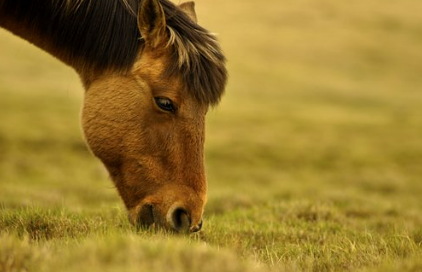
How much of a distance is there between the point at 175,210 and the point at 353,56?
65965mm

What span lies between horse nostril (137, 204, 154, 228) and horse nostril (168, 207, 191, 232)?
0.28 m

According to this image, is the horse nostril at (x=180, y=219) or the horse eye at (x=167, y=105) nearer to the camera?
the horse nostril at (x=180, y=219)

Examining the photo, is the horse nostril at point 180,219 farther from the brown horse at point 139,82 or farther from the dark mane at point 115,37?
the dark mane at point 115,37

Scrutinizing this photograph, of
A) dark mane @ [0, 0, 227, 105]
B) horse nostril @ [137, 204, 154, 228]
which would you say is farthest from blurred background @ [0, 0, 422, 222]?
horse nostril @ [137, 204, 154, 228]

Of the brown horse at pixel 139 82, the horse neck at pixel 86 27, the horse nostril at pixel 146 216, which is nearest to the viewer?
the horse nostril at pixel 146 216

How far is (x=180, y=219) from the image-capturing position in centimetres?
472

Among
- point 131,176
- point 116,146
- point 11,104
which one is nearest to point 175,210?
point 131,176

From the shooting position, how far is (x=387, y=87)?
186 ft

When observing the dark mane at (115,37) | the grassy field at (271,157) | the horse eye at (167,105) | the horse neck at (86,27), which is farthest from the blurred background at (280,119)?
the horse neck at (86,27)

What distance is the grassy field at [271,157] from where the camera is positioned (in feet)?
14.0

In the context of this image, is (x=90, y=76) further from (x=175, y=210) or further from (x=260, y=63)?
(x=260, y=63)

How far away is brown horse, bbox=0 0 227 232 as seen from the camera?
16.3 ft

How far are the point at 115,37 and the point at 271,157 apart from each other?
22.0m

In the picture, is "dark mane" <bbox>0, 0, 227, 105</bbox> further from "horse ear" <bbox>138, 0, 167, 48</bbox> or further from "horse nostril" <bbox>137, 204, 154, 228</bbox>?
"horse nostril" <bbox>137, 204, 154, 228</bbox>
